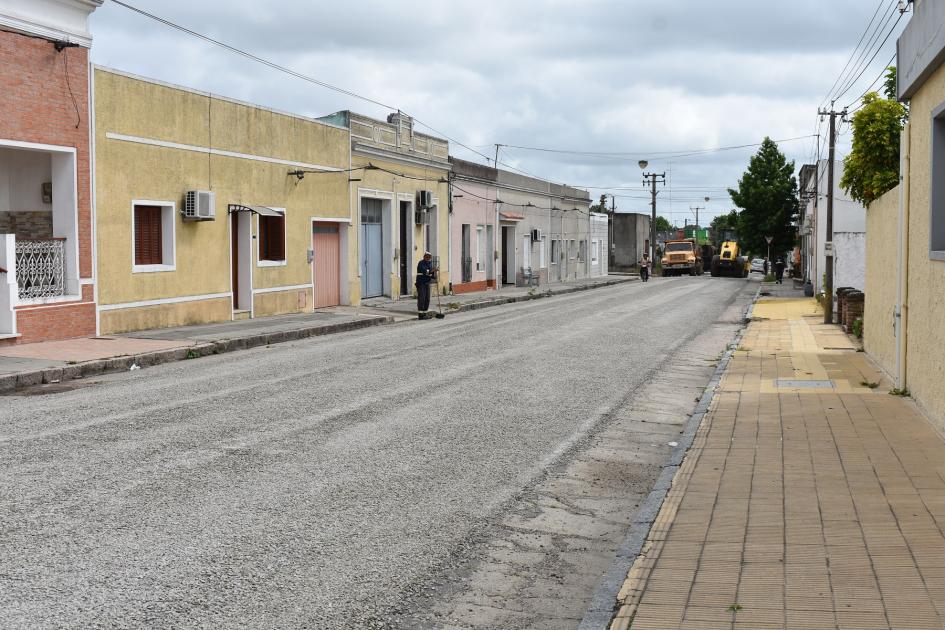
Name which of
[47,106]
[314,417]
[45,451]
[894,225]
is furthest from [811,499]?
[47,106]

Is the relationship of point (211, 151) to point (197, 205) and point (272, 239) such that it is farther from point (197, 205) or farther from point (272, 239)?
point (272, 239)

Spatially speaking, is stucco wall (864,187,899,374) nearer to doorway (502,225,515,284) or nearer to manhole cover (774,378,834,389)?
manhole cover (774,378,834,389)

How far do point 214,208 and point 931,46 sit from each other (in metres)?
15.1

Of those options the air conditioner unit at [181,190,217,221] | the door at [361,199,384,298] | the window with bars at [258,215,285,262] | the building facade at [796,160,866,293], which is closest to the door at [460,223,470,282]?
the door at [361,199,384,298]

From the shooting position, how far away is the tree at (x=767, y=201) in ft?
229

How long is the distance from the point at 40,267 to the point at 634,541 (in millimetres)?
13624

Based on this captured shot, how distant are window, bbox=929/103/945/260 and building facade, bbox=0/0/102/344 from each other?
13.1 meters

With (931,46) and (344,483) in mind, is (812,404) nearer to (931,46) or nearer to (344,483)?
(931,46)

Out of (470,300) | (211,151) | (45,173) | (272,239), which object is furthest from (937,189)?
(470,300)

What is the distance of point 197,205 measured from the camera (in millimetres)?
20125

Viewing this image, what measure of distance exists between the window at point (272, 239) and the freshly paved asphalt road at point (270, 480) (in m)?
9.47

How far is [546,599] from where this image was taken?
5.12 metres

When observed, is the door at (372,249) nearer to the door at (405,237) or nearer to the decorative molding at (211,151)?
the door at (405,237)

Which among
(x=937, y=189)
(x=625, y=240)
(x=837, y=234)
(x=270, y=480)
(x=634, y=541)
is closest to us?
(x=634, y=541)
